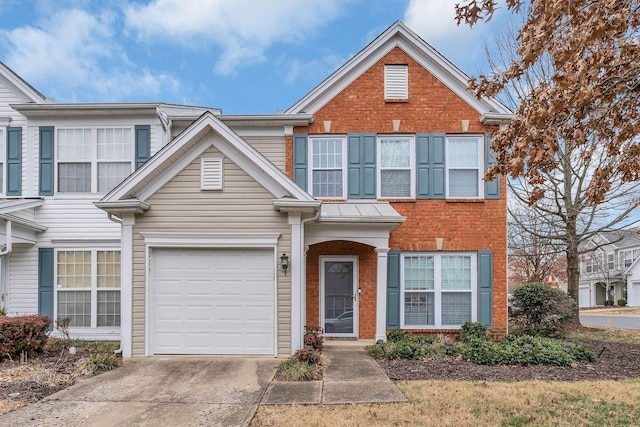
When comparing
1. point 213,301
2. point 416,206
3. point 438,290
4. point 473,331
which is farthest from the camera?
point 416,206

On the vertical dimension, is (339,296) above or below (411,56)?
below

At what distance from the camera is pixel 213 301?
9.09m

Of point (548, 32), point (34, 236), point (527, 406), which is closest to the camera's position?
point (548, 32)

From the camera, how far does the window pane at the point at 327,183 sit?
11.5 m

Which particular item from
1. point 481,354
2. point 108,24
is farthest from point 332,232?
point 108,24

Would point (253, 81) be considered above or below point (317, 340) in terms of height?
above

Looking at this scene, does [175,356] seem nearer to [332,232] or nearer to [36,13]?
[332,232]

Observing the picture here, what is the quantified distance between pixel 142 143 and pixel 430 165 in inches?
299

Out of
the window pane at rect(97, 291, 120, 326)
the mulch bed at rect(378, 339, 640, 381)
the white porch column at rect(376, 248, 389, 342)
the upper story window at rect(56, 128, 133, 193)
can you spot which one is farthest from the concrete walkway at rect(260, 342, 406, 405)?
the upper story window at rect(56, 128, 133, 193)

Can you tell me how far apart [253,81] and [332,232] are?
7.20 meters

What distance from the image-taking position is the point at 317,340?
30.7ft

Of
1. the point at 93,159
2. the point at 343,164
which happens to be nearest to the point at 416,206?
the point at 343,164

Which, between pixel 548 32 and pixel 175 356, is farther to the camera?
pixel 175 356

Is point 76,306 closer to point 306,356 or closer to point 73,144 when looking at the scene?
point 73,144
